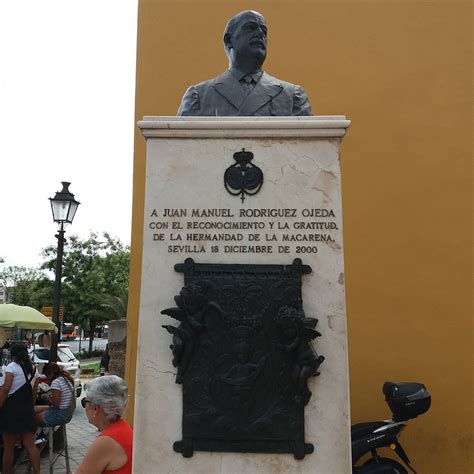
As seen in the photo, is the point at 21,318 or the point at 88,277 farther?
the point at 88,277

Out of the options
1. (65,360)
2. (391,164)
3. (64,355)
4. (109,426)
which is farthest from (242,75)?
(64,355)

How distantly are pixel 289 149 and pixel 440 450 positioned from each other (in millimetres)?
4117

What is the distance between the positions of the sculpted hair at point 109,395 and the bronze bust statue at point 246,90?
5.69ft

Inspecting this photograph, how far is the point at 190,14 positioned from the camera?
20.7 ft

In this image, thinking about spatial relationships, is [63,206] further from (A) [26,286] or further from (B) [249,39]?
(A) [26,286]

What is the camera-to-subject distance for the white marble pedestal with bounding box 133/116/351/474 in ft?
8.46

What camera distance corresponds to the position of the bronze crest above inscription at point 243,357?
2564 mm

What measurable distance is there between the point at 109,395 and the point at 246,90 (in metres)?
2.05

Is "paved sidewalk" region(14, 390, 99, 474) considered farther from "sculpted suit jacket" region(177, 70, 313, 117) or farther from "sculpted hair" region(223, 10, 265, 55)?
"sculpted hair" region(223, 10, 265, 55)

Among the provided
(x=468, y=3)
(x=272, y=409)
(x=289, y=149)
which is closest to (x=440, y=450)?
(x=272, y=409)

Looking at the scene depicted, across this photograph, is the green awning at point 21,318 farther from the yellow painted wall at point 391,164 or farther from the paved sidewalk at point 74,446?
the yellow painted wall at point 391,164

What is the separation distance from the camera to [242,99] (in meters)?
3.23

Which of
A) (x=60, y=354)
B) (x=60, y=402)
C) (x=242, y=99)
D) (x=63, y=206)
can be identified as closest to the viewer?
(x=242, y=99)

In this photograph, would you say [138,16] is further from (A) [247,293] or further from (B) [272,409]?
(B) [272,409]
